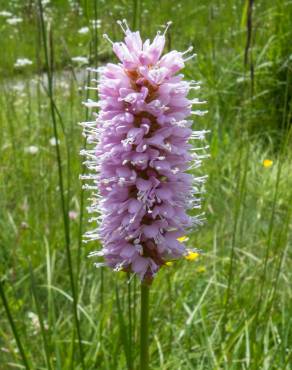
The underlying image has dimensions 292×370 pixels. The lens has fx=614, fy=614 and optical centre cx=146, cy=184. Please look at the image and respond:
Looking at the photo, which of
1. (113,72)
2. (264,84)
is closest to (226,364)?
(113,72)

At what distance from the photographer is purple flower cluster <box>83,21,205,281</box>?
1005mm

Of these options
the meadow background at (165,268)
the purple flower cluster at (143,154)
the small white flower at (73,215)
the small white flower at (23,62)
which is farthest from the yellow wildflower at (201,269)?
the small white flower at (23,62)

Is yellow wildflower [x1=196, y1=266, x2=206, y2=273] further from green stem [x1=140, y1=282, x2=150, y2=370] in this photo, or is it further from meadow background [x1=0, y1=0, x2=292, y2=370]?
green stem [x1=140, y1=282, x2=150, y2=370]

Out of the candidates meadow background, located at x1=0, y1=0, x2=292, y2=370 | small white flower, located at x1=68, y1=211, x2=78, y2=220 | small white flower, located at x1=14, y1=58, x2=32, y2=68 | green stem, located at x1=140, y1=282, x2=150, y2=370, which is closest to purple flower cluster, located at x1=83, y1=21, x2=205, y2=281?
green stem, located at x1=140, y1=282, x2=150, y2=370

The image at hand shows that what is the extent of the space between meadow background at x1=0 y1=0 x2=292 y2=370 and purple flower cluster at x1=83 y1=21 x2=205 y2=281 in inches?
5.1

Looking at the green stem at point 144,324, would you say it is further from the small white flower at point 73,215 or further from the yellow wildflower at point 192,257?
the small white flower at point 73,215

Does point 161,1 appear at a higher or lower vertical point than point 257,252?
higher

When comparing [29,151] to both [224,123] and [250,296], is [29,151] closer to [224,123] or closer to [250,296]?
[224,123]

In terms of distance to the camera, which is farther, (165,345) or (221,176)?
(221,176)

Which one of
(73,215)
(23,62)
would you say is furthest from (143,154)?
(23,62)

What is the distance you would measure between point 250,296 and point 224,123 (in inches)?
76.7

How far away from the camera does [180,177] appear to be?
40.8 inches

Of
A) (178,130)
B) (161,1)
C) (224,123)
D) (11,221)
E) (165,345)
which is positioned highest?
(161,1)

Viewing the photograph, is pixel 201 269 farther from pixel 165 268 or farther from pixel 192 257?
pixel 165 268
